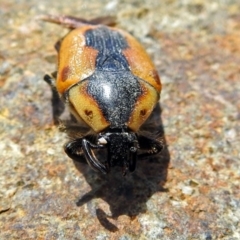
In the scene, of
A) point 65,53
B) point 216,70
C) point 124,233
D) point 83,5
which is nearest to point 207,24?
point 216,70

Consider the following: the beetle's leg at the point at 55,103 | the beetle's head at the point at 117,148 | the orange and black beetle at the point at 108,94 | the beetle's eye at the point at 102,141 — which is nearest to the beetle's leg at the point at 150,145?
the orange and black beetle at the point at 108,94

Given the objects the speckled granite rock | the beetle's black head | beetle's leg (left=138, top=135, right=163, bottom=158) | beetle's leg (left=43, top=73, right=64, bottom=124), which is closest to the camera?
the beetle's black head

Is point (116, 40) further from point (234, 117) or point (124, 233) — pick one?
point (124, 233)

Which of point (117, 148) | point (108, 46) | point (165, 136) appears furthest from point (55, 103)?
point (117, 148)

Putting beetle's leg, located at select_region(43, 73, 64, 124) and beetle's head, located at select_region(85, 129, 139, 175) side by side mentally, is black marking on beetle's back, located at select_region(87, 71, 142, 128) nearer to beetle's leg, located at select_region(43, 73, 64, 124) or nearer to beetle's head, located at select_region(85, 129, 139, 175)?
beetle's head, located at select_region(85, 129, 139, 175)

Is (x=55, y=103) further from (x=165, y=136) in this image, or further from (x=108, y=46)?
(x=165, y=136)

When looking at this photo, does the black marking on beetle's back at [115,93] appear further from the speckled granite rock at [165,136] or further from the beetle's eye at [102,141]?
the speckled granite rock at [165,136]

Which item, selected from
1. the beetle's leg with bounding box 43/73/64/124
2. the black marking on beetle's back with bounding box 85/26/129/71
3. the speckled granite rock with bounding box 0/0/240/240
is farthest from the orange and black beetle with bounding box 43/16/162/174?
the speckled granite rock with bounding box 0/0/240/240
